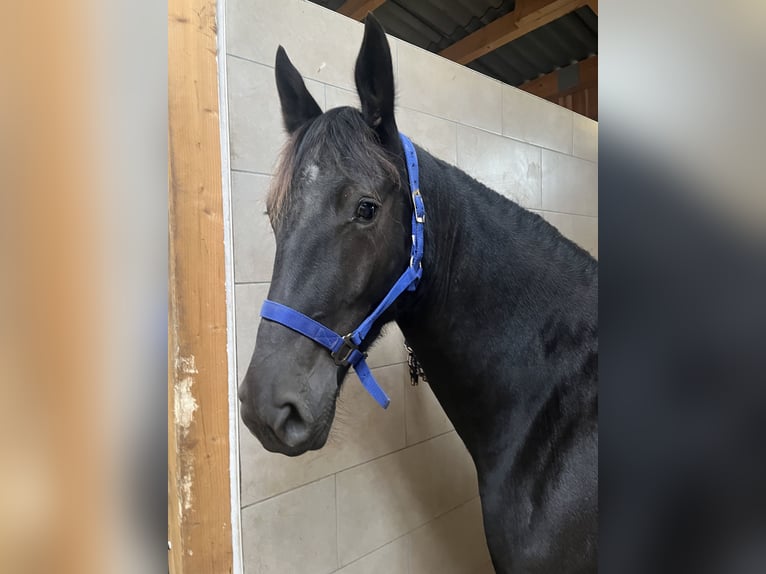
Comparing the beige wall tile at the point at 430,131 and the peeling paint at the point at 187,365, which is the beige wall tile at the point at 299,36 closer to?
the beige wall tile at the point at 430,131

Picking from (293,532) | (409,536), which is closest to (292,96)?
(293,532)

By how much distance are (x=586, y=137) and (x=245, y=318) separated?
0.68m

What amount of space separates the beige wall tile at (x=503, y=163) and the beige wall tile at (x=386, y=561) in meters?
0.88

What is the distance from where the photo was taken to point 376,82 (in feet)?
1.86

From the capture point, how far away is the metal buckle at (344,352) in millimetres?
542

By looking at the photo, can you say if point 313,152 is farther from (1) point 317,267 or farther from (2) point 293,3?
(2) point 293,3

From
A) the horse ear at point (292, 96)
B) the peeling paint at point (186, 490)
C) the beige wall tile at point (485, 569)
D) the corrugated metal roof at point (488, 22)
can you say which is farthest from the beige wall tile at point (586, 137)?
the beige wall tile at point (485, 569)

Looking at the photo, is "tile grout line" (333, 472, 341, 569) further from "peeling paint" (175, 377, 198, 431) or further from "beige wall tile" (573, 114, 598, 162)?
"beige wall tile" (573, 114, 598, 162)

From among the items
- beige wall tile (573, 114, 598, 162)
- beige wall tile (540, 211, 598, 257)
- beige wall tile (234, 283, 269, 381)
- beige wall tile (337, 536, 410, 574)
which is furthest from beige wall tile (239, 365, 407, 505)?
beige wall tile (573, 114, 598, 162)
